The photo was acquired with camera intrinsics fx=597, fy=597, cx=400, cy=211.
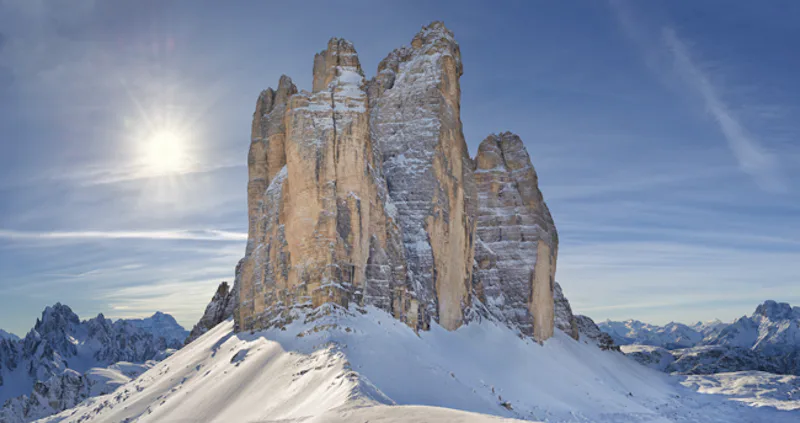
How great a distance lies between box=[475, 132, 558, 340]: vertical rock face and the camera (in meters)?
66.9

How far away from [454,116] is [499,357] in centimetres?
2187

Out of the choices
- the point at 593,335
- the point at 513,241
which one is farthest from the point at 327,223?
the point at 593,335

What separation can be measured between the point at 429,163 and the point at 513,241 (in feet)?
88.8

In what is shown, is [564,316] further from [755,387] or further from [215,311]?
[215,311]

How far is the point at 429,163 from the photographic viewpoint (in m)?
49.5

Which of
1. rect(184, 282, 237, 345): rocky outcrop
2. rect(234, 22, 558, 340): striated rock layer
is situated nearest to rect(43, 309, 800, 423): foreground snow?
rect(234, 22, 558, 340): striated rock layer

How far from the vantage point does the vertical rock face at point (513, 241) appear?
219ft

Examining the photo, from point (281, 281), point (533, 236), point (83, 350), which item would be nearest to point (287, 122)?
point (281, 281)

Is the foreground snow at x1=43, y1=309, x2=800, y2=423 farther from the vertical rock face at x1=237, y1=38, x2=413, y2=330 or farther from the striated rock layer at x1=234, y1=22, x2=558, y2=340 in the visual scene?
the striated rock layer at x1=234, y1=22, x2=558, y2=340

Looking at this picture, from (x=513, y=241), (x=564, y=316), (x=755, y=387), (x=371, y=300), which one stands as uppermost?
(x=513, y=241)

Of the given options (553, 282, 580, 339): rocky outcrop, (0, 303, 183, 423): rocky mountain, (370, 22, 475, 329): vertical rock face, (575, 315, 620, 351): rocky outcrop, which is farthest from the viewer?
(575, 315, 620, 351): rocky outcrop

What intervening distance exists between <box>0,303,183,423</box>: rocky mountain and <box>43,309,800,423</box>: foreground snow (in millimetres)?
43825

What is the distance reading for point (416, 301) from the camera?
4231 centimetres

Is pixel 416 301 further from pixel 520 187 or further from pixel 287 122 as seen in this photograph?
pixel 520 187
